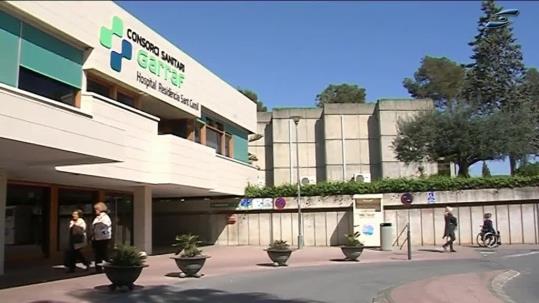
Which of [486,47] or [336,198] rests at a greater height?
[486,47]

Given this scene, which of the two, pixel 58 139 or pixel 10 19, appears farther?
pixel 10 19

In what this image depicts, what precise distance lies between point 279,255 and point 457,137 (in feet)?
71.5

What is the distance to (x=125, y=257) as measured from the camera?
12141 millimetres

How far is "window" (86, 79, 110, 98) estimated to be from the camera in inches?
692

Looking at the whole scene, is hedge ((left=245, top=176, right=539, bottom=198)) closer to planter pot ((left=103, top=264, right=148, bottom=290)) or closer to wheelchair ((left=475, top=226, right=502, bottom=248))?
wheelchair ((left=475, top=226, right=502, bottom=248))

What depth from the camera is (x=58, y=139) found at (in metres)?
11.6

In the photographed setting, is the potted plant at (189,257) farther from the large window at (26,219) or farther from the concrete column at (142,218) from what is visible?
the concrete column at (142,218)

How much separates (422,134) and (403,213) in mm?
12412

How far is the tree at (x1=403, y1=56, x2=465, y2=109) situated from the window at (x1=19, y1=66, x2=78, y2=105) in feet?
161

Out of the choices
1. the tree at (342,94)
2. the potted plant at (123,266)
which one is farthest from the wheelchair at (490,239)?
the tree at (342,94)

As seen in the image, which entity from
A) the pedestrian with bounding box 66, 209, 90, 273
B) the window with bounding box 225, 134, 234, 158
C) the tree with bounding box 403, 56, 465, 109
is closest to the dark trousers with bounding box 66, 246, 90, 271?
the pedestrian with bounding box 66, 209, 90, 273

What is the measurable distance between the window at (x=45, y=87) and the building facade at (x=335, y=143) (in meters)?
31.1

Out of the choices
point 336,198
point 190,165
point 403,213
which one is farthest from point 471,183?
point 190,165

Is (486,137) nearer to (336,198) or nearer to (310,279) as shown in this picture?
(336,198)
